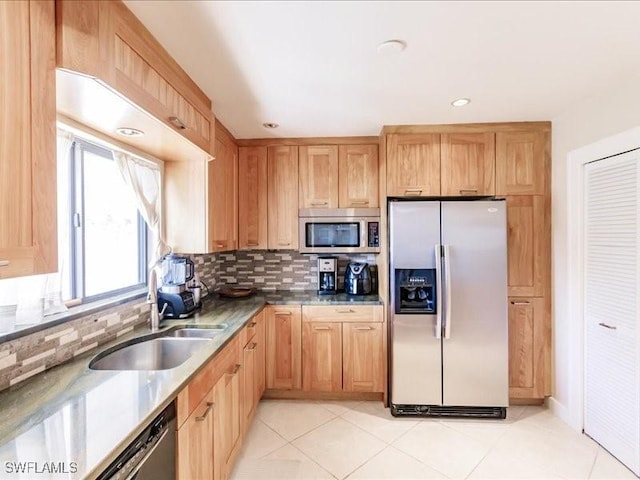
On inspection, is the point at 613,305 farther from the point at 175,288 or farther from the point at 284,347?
the point at 175,288

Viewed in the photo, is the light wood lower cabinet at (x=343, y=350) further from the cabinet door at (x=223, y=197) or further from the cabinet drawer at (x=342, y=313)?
the cabinet door at (x=223, y=197)

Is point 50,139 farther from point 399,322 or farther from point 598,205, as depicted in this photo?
point 598,205

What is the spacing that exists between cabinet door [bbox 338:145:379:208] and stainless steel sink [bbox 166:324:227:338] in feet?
5.19

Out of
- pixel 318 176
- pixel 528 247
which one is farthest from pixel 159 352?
pixel 528 247

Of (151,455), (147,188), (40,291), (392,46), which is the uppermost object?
(392,46)

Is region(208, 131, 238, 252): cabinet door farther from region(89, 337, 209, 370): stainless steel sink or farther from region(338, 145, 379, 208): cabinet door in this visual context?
region(338, 145, 379, 208): cabinet door

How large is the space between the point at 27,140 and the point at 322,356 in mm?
2431

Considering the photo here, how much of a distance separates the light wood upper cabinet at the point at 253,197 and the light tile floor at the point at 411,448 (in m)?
1.53

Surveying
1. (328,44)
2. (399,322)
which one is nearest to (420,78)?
(328,44)

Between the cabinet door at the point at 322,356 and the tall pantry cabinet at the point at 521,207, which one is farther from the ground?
the tall pantry cabinet at the point at 521,207

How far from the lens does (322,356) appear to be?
2766 mm

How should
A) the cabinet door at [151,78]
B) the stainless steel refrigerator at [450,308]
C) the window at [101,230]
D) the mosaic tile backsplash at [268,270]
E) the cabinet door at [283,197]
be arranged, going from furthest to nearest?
Answer: the mosaic tile backsplash at [268,270] < the cabinet door at [283,197] < the stainless steel refrigerator at [450,308] < the window at [101,230] < the cabinet door at [151,78]

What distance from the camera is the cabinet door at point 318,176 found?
119 inches

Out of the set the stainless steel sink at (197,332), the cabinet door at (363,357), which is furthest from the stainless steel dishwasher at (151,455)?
the cabinet door at (363,357)
